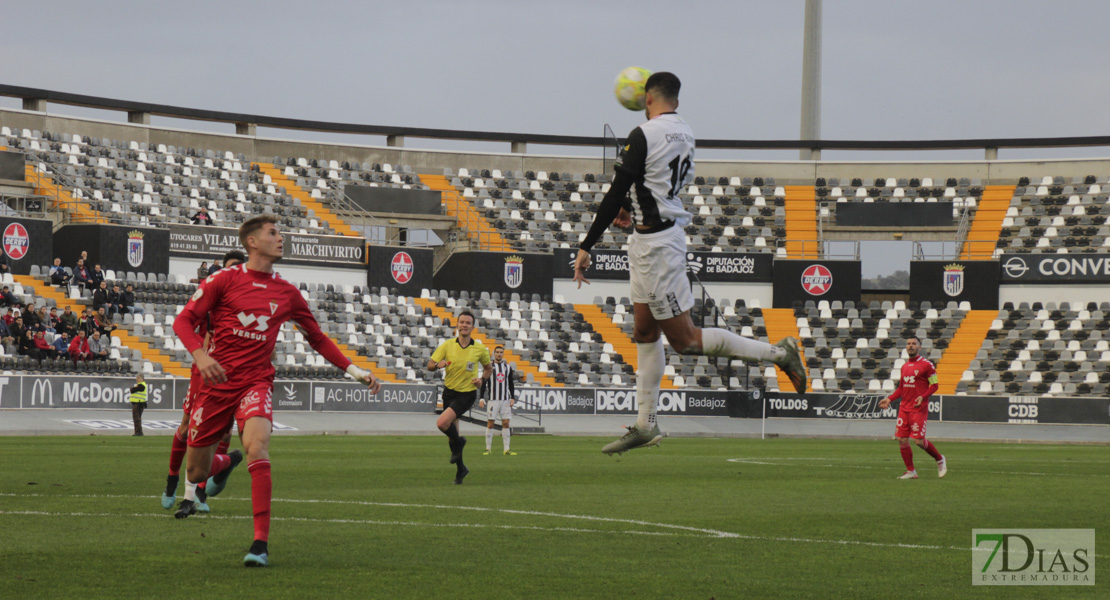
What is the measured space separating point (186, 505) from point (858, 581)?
6458 millimetres

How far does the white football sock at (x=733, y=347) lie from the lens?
8.66 metres

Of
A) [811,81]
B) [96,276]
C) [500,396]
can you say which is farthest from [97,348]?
[811,81]

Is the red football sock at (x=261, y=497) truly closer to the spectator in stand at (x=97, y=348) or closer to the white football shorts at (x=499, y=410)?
the white football shorts at (x=499, y=410)

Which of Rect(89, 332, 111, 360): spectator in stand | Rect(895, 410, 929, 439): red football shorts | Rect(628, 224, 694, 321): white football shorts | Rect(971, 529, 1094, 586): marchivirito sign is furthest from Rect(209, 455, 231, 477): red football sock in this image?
Rect(89, 332, 111, 360): spectator in stand

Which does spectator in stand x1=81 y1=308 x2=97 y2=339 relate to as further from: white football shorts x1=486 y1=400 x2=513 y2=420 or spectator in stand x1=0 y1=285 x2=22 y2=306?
white football shorts x1=486 y1=400 x2=513 y2=420

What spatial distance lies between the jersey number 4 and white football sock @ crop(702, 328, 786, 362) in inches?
40.8

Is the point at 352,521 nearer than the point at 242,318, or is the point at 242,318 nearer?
the point at 242,318

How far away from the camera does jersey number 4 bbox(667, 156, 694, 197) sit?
860cm

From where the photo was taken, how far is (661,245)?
28.5 feet

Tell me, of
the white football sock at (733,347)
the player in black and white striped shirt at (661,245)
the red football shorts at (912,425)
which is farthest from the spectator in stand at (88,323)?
the white football sock at (733,347)

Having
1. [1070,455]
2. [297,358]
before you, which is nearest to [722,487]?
[1070,455]

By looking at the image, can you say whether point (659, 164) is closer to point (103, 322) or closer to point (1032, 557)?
point (1032, 557)

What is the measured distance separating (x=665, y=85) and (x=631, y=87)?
27cm

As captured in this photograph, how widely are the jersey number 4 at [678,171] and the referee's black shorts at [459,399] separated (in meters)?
9.89
